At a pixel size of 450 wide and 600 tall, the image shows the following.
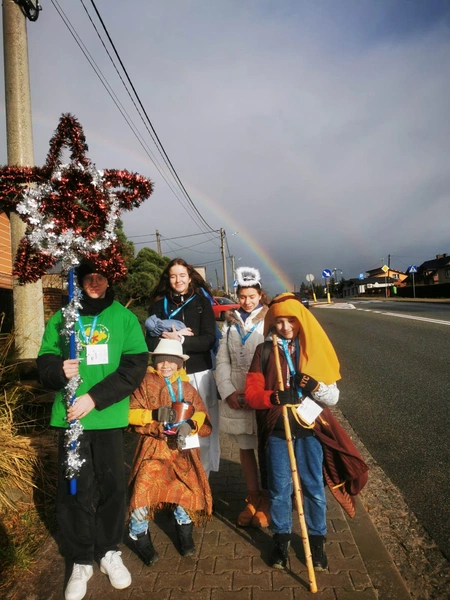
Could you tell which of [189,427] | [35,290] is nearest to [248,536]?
[189,427]

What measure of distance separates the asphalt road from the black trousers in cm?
220

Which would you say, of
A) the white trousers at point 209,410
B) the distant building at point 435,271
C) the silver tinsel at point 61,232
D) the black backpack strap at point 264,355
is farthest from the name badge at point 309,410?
the distant building at point 435,271

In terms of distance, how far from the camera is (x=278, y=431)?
2.83 meters

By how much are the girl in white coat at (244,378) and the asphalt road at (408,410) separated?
129 cm

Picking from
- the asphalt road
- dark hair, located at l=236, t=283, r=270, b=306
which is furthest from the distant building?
dark hair, located at l=236, t=283, r=270, b=306

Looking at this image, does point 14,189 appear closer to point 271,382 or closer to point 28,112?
point 271,382

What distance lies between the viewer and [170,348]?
3092 mm

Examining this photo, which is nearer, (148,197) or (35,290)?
(148,197)

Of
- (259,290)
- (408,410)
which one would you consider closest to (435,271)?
(408,410)

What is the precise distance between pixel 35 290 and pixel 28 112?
6.41 feet

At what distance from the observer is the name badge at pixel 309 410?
2.69 metres

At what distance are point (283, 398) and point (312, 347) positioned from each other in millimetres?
372

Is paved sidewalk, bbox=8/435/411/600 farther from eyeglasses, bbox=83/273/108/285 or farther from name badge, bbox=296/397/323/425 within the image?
eyeglasses, bbox=83/273/108/285

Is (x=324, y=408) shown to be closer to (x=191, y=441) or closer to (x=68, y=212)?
(x=191, y=441)
